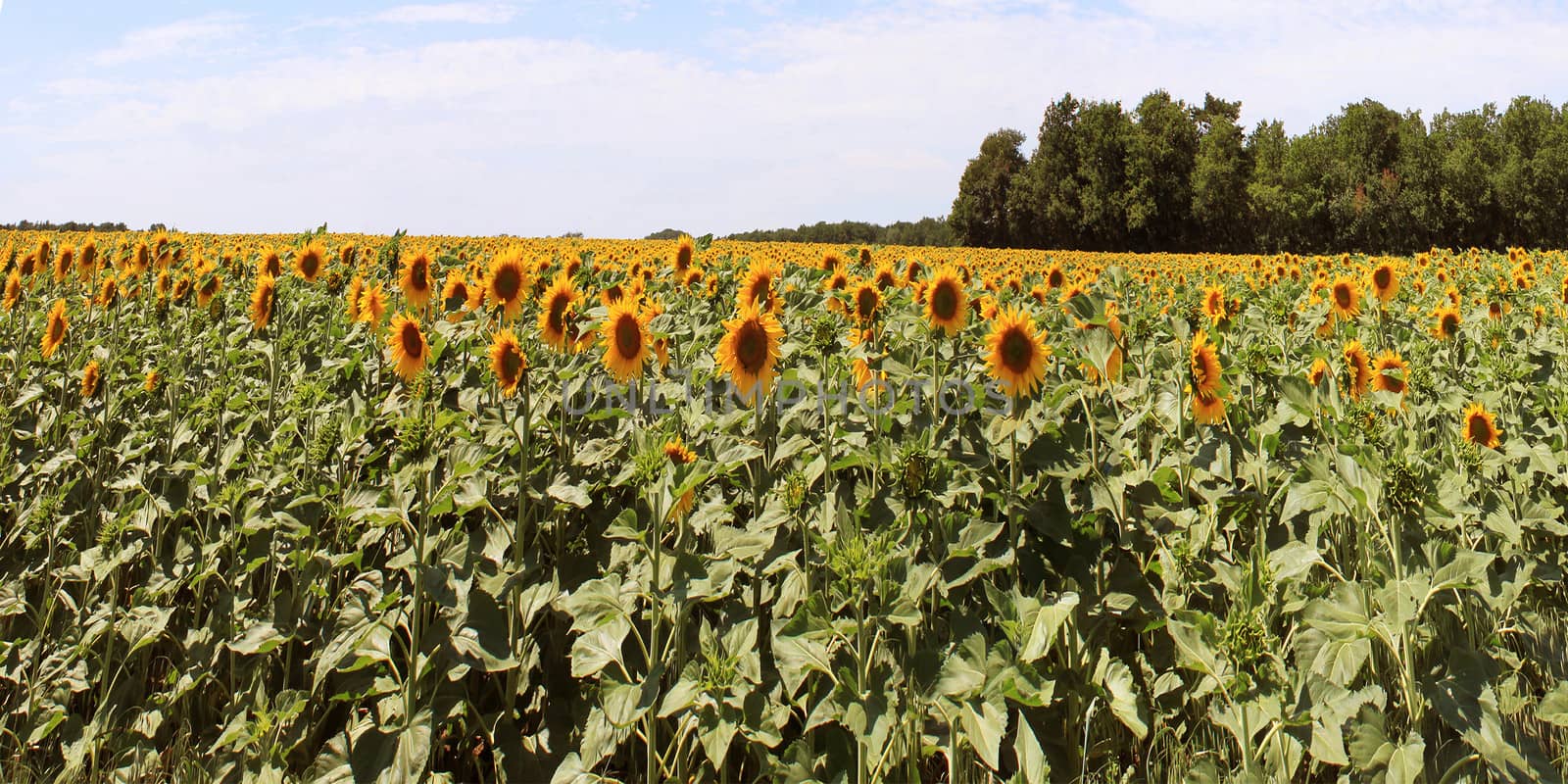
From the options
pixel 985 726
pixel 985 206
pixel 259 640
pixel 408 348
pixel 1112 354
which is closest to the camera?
pixel 985 726

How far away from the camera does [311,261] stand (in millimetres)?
6121

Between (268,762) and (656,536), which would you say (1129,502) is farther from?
(268,762)

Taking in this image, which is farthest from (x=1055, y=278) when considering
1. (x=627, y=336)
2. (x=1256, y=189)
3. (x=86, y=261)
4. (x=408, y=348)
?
A: (x=1256, y=189)

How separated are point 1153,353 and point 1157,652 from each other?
1500mm

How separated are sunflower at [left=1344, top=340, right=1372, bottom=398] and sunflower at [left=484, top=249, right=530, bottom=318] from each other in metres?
4.44

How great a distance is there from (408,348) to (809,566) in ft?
8.25

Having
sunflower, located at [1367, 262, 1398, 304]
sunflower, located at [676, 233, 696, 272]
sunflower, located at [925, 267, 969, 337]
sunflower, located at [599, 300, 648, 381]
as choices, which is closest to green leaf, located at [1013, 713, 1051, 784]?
sunflower, located at [925, 267, 969, 337]

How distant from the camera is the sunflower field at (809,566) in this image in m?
2.45

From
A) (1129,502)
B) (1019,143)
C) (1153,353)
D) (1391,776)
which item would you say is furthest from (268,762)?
(1019,143)

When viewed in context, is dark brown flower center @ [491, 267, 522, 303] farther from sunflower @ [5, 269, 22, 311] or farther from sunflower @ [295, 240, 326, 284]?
sunflower @ [5, 269, 22, 311]

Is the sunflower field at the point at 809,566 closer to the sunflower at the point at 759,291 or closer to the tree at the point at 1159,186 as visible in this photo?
the sunflower at the point at 759,291

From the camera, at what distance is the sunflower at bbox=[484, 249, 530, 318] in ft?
14.7

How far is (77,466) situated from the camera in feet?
17.3

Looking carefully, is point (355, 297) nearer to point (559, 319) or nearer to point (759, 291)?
point (559, 319)
